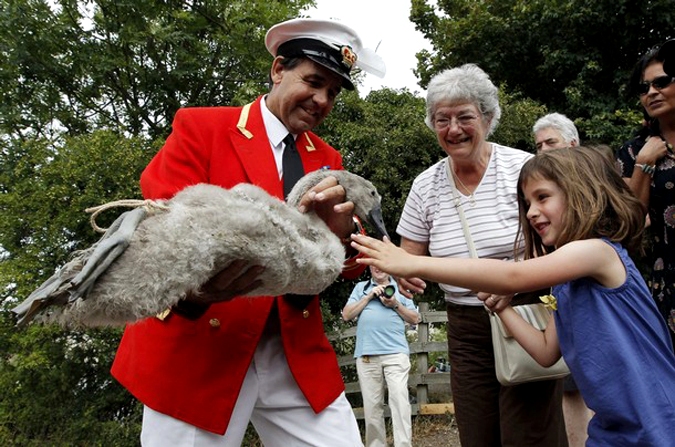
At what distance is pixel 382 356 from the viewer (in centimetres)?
748

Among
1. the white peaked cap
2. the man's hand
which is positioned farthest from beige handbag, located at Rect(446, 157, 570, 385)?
the white peaked cap

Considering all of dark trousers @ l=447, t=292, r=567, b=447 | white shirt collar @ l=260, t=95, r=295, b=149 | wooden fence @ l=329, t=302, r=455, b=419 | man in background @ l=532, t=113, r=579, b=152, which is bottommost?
wooden fence @ l=329, t=302, r=455, b=419

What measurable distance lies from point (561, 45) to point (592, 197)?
1591 centimetres

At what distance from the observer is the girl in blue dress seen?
90.3 inches

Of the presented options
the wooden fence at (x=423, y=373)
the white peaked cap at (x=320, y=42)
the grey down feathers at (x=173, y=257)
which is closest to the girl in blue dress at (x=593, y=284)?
the grey down feathers at (x=173, y=257)

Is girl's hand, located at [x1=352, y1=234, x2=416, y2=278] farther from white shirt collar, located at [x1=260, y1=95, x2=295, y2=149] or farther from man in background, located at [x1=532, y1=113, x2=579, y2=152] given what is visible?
man in background, located at [x1=532, y1=113, x2=579, y2=152]

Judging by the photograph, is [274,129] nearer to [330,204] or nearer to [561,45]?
[330,204]

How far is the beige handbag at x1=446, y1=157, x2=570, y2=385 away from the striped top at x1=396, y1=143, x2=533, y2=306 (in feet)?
1.02

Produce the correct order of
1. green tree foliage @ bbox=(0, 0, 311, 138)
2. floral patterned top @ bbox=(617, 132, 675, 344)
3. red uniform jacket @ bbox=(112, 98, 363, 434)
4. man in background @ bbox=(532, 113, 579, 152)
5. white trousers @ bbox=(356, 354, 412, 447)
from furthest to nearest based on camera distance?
green tree foliage @ bbox=(0, 0, 311, 138) → white trousers @ bbox=(356, 354, 412, 447) → man in background @ bbox=(532, 113, 579, 152) → floral patterned top @ bbox=(617, 132, 675, 344) → red uniform jacket @ bbox=(112, 98, 363, 434)

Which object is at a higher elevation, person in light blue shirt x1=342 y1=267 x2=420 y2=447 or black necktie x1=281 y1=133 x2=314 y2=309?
black necktie x1=281 y1=133 x2=314 y2=309

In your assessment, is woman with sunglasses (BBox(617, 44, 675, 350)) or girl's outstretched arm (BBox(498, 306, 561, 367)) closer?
girl's outstretched arm (BBox(498, 306, 561, 367))

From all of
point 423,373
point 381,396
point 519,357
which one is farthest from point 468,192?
point 423,373

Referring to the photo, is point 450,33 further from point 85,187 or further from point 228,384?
point 228,384

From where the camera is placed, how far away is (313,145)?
116 inches
